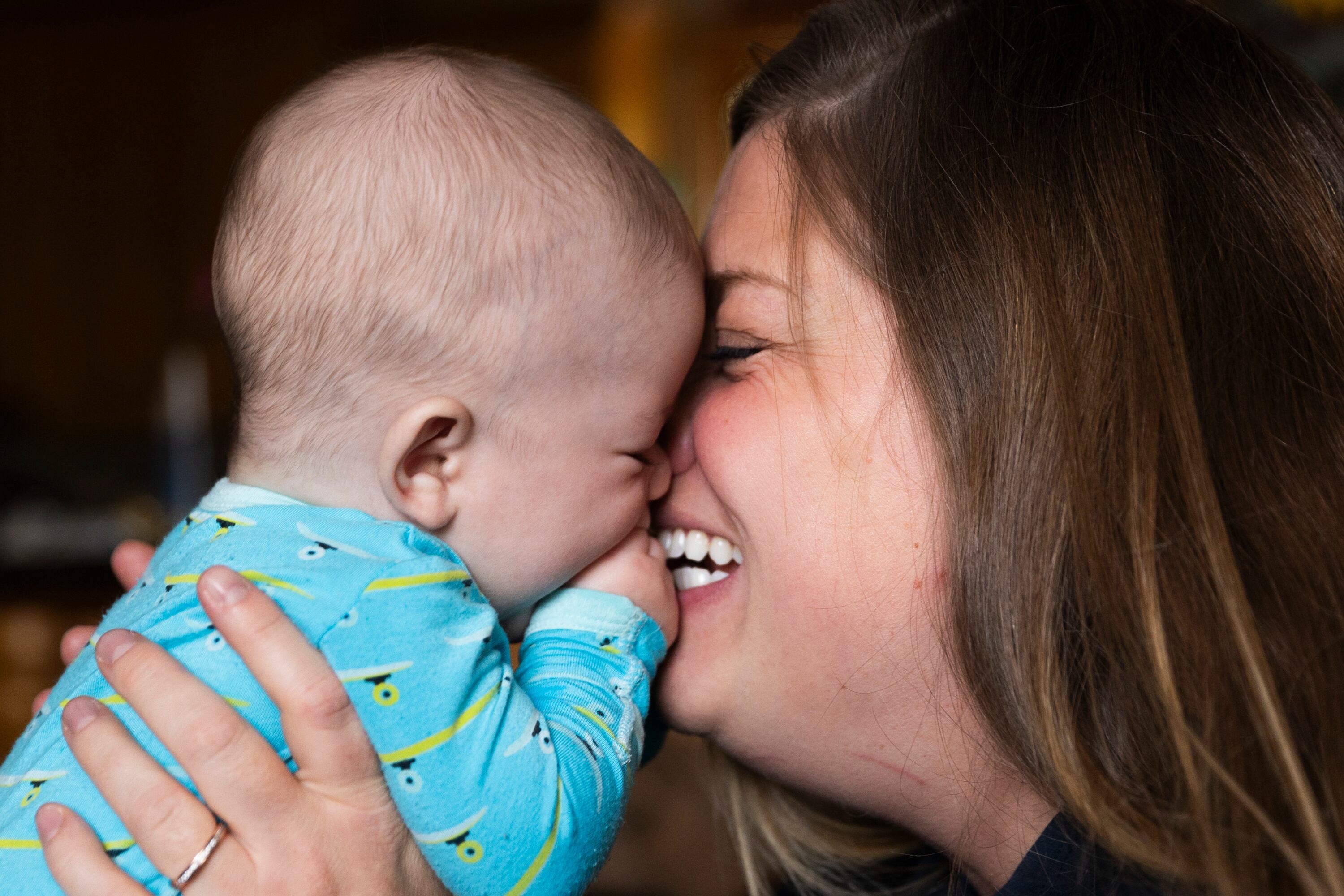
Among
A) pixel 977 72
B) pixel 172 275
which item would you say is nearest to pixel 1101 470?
pixel 977 72

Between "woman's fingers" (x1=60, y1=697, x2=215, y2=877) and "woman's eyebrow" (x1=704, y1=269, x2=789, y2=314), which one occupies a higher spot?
"woman's eyebrow" (x1=704, y1=269, x2=789, y2=314)

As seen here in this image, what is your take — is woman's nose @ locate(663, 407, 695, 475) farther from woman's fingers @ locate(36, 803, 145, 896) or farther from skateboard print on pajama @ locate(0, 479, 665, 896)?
woman's fingers @ locate(36, 803, 145, 896)

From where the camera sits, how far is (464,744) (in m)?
0.83

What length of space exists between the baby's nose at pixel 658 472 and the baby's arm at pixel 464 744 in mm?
261

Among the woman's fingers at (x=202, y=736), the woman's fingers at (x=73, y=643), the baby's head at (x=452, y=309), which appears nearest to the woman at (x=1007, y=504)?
the woman's fingers at (x=202, y=736)

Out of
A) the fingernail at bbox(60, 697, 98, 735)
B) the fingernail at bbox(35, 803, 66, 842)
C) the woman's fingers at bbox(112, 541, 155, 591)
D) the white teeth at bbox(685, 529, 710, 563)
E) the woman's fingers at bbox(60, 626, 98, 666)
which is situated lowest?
the woman's fingers at bbox(60, 626, 98, 666)

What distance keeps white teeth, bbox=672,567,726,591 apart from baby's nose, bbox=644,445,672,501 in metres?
0.12

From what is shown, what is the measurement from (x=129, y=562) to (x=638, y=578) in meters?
0.74

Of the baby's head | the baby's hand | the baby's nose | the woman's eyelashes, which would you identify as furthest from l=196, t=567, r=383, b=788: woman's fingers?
the woman's eyelashes

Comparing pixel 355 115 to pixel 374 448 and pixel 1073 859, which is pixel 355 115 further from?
pixel 1073 859

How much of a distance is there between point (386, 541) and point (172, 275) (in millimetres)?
5086

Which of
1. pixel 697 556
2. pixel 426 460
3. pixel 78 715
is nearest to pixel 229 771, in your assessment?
pixel 78 715

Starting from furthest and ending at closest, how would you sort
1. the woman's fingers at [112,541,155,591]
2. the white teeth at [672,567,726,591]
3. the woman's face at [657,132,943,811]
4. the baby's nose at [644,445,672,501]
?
1. the woman's fingers at [112,541,155,591]
2. the white teeth at [672,567,726,591]
3. the baby's nose at [644,445,672,501]
4. the woman's face at [657,132,943,811]

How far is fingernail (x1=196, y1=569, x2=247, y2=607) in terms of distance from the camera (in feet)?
2.70
